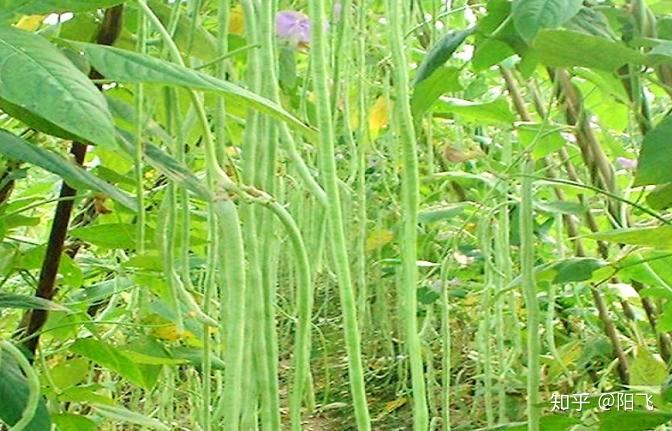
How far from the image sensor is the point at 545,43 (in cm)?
70

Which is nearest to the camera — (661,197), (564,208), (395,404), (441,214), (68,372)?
(661,197)

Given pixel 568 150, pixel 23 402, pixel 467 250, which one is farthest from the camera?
pixel 467 250

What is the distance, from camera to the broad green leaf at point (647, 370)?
1.02 meters

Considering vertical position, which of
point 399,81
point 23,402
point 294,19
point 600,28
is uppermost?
point 294,19

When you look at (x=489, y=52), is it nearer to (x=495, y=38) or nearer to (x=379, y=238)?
(x=495, y=38)

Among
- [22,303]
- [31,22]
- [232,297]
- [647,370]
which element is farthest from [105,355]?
[647,370]

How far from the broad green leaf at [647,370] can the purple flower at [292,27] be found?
49 centimetres

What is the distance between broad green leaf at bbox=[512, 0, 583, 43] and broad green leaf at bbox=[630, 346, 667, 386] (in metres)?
0.55

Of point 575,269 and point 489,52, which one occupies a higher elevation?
point 489,52

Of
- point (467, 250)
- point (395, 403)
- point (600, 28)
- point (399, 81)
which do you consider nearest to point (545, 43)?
point (600, 28)

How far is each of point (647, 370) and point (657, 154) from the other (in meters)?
0.45

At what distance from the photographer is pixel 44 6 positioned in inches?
17.2

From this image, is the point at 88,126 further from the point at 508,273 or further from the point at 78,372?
the point at 508,273

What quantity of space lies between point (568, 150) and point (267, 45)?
2.99 feet
